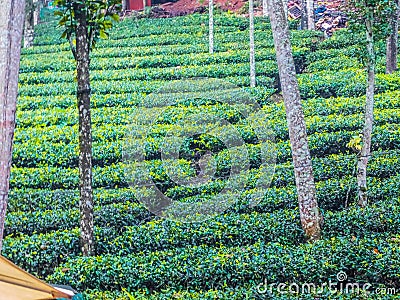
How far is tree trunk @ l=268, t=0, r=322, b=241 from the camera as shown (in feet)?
26.8

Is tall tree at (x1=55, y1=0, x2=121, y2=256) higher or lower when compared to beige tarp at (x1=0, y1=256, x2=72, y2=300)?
higher

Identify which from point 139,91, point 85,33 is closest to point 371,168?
point 85,33

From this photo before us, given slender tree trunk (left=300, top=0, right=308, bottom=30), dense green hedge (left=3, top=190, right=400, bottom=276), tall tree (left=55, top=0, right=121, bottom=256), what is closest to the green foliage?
tall tree (left=55, top=0, right=121, bottom=256)

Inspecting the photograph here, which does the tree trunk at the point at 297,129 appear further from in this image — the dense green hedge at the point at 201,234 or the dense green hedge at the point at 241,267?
the dense green hedge at the point at 241,267

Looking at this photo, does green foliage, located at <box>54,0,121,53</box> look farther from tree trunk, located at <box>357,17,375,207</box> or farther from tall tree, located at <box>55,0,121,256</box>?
tree trunk, located at <box>357,17,375,207</box>

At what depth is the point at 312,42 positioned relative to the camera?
60.2ft

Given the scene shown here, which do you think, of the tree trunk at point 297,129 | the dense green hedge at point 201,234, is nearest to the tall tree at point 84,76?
the dense green hedge at point 201,234

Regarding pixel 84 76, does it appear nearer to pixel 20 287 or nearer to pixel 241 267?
pixel 241 267

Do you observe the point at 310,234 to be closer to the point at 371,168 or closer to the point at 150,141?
the point at 371,168

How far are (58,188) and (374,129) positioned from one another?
6045 millimetres

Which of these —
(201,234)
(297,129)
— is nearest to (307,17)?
(297,129)

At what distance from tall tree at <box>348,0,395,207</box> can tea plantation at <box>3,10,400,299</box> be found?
0.25 meters

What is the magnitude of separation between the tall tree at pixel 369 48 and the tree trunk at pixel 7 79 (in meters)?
5.52

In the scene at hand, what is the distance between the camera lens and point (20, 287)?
392 cm
